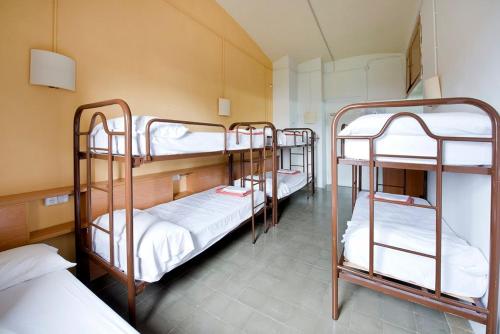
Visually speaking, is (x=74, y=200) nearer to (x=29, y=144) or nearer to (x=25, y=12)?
(x=29, y=144)

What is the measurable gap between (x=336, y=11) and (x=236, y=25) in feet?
5.99

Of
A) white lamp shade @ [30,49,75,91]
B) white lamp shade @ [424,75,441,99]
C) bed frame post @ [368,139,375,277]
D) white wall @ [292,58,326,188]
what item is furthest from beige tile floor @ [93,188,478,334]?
white wall @ [292,58,326,188]

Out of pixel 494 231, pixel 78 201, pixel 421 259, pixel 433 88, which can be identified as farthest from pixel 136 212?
pixel 433 88

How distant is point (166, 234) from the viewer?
177cm

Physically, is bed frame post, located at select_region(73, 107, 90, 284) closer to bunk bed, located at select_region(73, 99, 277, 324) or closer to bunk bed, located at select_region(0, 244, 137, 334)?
bunk bed, located at select_region(73, 99, 277, 324)

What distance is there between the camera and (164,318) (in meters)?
1.73

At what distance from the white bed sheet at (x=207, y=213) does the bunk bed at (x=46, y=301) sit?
A: 80cm

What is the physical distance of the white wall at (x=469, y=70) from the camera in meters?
1.39

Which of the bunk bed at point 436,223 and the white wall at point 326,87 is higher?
the white wall at point 326,87

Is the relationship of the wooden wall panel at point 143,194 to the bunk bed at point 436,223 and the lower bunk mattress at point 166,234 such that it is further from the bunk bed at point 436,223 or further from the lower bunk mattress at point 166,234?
the bunk bed at point 436,223

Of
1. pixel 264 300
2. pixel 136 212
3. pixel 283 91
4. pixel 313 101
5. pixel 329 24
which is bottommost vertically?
pixel 264 300

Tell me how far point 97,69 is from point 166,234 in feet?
6.00

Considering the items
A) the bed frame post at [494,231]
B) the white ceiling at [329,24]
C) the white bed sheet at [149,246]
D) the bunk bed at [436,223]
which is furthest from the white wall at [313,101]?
the bed frame post at [494,231]

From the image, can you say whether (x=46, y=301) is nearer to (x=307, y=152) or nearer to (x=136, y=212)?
(x=136, y=212)
